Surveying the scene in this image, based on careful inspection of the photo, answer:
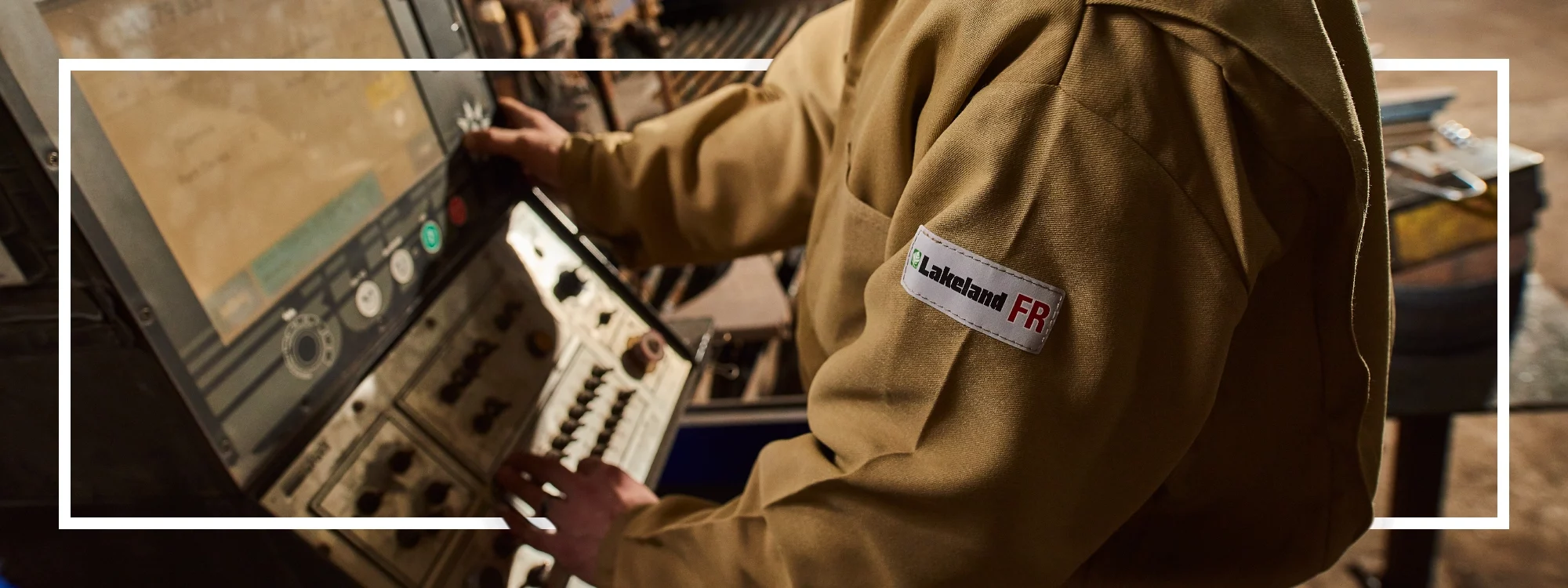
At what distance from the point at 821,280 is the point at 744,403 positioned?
75 cm

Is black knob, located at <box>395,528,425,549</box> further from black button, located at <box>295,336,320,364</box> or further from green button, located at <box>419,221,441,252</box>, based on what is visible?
green button, located at <box>419,221,441,252</box>

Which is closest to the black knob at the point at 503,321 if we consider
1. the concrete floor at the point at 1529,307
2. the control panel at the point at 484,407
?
the control panel at the point at 484,407

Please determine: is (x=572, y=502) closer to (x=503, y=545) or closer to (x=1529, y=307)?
(x=503, y=545)

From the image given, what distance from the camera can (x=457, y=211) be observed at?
41.6 inches

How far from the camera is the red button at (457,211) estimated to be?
105cm

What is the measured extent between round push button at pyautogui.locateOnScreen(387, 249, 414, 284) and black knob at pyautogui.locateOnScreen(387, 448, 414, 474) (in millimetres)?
180

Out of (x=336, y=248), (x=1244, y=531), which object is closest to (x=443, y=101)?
(x=336, y=248)

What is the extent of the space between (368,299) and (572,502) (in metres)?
0.29

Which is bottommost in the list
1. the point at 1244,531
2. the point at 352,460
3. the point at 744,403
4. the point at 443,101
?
the point at 744,403

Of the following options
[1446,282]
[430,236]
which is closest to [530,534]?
[430,236]

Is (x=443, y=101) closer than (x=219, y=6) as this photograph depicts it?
No

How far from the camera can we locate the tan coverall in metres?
0.55

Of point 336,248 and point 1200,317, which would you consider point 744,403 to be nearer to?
point 336,248

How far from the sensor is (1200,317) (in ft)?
1.90
